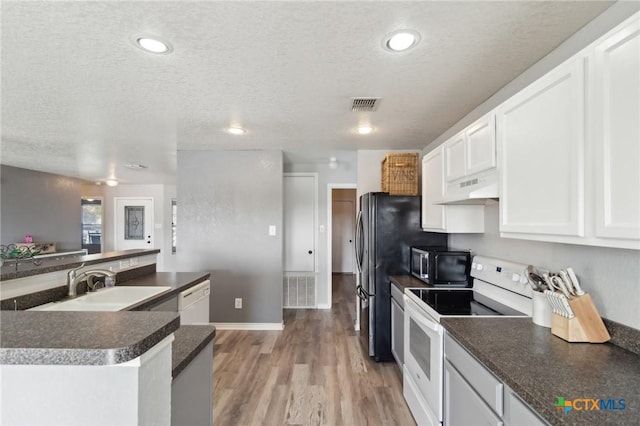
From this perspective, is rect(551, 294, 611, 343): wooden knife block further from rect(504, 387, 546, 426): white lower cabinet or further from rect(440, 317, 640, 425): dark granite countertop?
rect(504, 387, 546, 426): white lower cabinet

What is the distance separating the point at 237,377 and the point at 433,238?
2.26 metres

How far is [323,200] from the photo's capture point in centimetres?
483

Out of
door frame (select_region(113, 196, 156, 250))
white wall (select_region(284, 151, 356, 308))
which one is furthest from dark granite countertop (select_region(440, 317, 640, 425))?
door frame (select_region(113, 196, 156, 250))

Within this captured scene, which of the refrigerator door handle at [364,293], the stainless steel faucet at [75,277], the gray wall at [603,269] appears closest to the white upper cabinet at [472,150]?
the gray wall at [603,269]

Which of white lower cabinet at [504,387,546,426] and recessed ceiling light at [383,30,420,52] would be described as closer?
white lower cabinet at [504,387,546,426]

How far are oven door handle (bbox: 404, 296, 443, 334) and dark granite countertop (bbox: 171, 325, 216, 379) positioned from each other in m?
1.19

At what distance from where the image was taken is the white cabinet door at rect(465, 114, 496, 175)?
166cm

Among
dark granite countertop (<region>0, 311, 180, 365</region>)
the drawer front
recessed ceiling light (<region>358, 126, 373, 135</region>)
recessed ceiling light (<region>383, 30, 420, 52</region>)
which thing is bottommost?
the drawer front

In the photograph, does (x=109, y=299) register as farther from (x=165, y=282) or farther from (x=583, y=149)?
(x=583, y=149)

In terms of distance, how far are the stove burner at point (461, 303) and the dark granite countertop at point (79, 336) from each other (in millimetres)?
1508

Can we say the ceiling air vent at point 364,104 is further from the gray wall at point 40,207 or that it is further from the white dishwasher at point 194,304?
the gray wall at point 40,207

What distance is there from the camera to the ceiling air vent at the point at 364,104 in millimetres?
2252

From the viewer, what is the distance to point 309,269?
4820 mm

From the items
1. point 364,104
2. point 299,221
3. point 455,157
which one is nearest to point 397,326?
point 455,157
